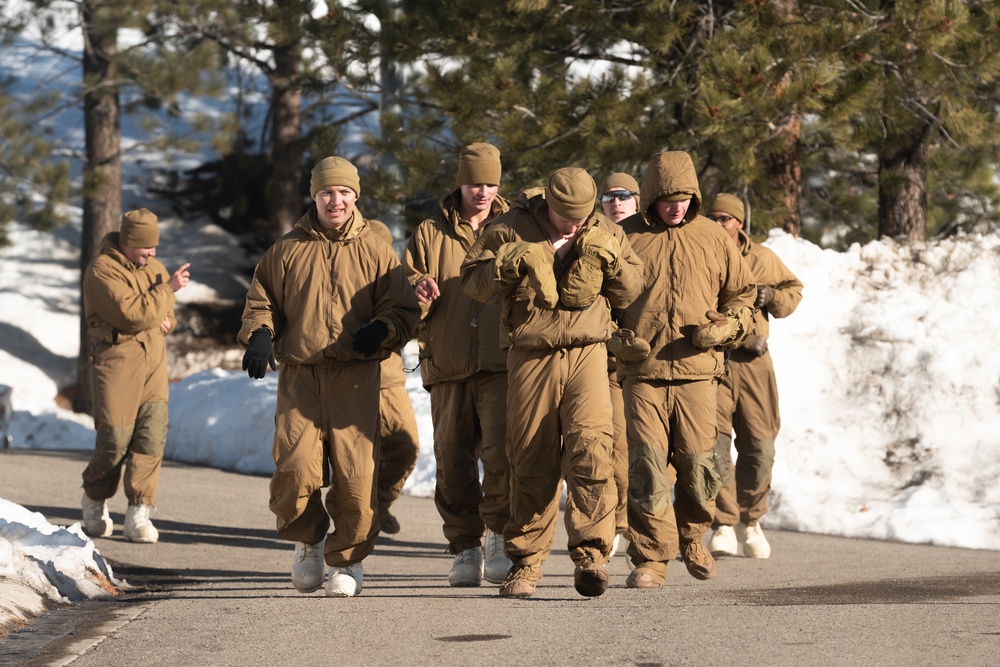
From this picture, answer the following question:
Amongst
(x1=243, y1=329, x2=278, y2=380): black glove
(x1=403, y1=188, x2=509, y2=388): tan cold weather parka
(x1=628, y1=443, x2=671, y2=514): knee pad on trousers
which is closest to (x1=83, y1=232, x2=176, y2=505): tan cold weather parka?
(x1=403, y1=188, x2=509, y2=388): tan cold weather parka

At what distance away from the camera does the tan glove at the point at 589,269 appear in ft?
22.7

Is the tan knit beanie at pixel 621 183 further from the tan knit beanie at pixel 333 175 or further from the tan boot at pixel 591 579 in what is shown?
the tan boot at pixel 591 579

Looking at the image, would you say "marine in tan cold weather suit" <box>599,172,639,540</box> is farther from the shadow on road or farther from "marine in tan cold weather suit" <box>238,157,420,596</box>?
"marine in tan cold weather suit" <box>238,157,420,596</box>

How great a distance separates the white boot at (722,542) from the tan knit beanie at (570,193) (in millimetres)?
A: 2964

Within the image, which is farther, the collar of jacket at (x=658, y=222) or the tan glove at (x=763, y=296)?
the tan glove at (x=763, y=296)

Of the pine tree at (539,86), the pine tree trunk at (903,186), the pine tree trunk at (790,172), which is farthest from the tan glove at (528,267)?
Result: the pine tree trunk at (903,186)

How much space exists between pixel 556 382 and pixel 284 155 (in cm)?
1745

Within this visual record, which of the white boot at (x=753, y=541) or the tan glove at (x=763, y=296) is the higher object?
the tan glove at (x=763, y=296)

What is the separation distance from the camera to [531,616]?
6559 millimetres

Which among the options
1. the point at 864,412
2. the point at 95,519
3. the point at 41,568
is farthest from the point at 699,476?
the point at 864,412

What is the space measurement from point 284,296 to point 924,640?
3.17 meters

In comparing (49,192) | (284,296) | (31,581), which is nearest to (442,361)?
(284,296)

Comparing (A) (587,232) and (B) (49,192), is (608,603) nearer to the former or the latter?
(A) (587,232)

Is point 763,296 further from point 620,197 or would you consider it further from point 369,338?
point 369,338
